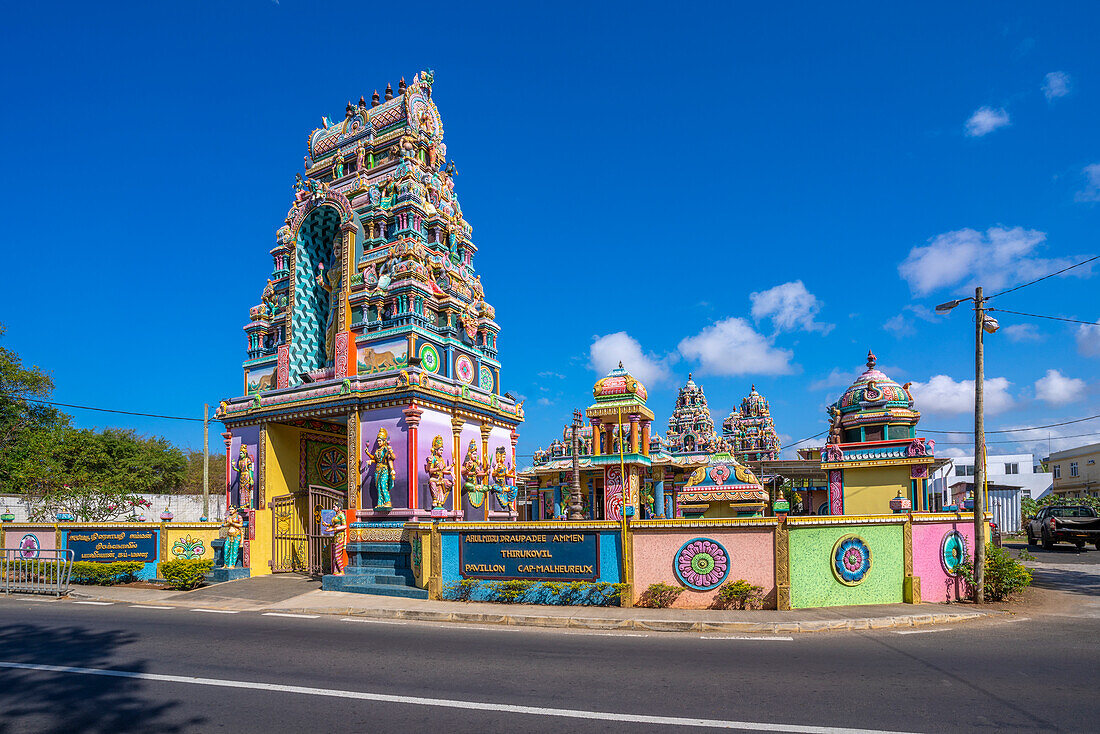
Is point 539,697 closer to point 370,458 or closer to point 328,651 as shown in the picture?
point 328,651

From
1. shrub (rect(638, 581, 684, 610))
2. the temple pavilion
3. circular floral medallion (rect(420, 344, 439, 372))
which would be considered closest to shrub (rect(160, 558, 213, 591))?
circular floral medallion (rect(420, 344, 439, 372))

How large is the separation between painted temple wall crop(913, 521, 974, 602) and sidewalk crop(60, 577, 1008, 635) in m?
0.34

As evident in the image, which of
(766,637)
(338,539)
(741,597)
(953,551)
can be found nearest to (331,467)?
(338,539)

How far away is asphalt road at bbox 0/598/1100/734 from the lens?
243 inches

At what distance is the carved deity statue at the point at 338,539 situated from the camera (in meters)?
17.0

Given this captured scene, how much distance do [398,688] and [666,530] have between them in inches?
265

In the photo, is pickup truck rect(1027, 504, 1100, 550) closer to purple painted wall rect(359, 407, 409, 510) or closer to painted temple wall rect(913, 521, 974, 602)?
painted temple wall rect(913, 521, 974, 602)

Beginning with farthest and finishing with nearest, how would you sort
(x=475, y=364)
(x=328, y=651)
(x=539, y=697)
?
(x=475, y=364) < (x=328, y=651) < (x=539, y=697)

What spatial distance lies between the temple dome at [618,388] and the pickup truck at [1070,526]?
17.9m

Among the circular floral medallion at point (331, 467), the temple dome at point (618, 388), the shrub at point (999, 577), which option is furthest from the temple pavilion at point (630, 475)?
the circular floral medallion at point (331, 467)

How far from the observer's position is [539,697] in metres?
6.90

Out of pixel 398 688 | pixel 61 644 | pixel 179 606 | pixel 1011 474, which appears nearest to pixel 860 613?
pixel 398 688

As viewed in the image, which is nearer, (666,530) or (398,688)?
(398,688)

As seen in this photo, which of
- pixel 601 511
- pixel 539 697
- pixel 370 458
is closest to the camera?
pixel 539 697
